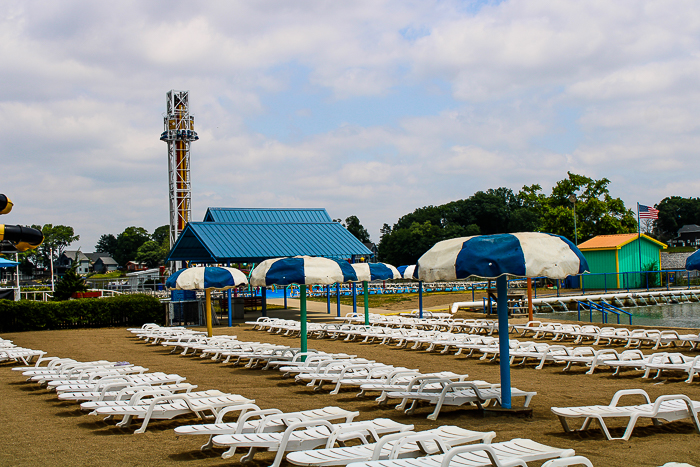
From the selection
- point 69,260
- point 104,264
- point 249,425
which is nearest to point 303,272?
point 249,425

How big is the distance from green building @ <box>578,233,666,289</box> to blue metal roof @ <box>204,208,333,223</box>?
17.3 meters

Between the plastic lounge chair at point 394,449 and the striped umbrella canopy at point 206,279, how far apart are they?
10259 millimetres

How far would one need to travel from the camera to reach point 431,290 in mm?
46125

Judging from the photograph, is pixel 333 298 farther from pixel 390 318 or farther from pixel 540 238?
pixel 540 238

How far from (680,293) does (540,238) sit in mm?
32206

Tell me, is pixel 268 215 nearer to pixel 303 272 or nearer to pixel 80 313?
pixel 80 313

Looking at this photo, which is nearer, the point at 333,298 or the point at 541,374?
the point at 541,374

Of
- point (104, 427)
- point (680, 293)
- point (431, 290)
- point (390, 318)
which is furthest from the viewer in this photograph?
point (431, 290)

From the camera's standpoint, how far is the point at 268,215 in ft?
108

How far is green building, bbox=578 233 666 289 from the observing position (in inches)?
1537

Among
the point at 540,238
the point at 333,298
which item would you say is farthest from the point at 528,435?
the point at 333,298

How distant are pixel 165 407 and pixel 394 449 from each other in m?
3.27

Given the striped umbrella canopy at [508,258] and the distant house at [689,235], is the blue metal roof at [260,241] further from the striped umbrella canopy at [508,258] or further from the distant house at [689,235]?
the distant house at [689,235]

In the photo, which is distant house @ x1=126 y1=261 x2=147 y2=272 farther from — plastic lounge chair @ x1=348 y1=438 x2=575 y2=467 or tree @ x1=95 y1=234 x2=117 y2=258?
plastic lounge chair @ x1=348 y1=438 x2=575 y2=467
